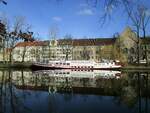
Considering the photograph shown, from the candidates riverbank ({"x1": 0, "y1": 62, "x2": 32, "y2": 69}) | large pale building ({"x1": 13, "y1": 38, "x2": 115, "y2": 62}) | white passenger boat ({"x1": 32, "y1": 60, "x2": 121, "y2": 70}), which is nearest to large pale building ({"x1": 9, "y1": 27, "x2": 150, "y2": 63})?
large pale building ({"x1": 13, "y1": 38, "x2": 115, "y2": 62})

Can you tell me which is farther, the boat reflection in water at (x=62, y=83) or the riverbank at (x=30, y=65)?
the riverbank at (x=30, y=65)

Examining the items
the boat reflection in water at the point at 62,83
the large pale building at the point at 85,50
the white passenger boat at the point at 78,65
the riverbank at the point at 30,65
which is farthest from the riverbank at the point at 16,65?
the boat reflection in water at the point at 62,83

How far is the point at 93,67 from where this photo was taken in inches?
2886

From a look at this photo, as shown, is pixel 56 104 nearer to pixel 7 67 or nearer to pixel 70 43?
pixel 7 67

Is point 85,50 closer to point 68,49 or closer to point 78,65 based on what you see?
point 68,49

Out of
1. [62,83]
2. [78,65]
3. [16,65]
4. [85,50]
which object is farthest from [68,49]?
[62,83]

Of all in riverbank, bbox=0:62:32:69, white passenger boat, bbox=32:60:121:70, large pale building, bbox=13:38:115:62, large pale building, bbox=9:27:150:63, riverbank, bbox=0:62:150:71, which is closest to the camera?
riverbank, bbox=0:62:150:71

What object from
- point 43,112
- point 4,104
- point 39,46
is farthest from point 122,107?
point 39,46

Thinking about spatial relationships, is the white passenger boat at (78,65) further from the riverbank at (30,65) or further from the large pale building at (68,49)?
the large pale building at (68,49)

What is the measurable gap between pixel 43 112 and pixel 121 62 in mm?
56216

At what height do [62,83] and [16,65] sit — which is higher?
[16,65]

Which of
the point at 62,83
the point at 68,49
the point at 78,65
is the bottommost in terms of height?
the point at 62,83

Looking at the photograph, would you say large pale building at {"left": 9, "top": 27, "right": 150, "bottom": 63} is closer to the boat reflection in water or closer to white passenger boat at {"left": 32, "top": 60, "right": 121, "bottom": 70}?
white passenger boat at {"left": 32, "top": 60, "right": 121, "bottom": 70}

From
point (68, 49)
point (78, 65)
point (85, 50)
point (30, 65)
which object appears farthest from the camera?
point (85, 50)
